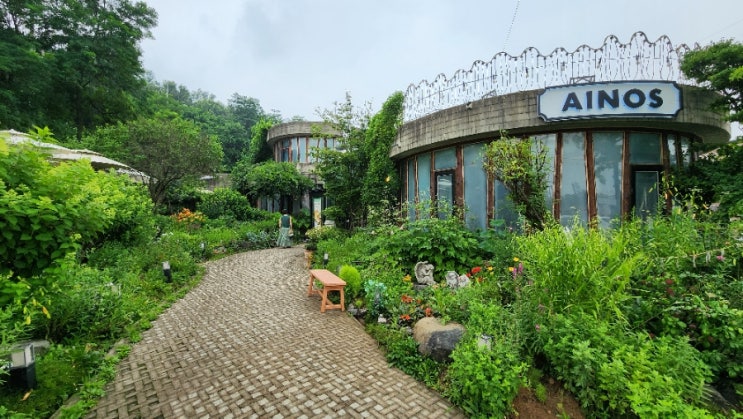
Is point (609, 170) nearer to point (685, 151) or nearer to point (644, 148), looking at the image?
point (644, 148)

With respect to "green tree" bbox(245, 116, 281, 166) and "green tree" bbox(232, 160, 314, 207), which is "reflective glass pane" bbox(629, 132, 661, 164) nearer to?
"green tree" bbox(232, 160, 314, 207)

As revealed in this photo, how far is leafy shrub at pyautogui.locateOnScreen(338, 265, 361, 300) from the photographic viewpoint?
6.32m

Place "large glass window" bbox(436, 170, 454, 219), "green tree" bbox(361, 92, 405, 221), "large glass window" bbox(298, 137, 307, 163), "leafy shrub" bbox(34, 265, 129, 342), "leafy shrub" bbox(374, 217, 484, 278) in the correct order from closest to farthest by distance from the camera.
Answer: "leafy shrub" bbox(34, 265, 129, 342) → "leafy shrub" bbox(374, 217, 484, 278) → "large glass window" bbox(436, 170, 454, 219) → "green tree" bbox(361, 92, 405, 221) → "large glass window" bbox(298, 137, 307, 163)

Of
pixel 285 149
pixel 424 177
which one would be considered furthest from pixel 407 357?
pixel 285 149

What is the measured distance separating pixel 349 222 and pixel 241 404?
380 inches

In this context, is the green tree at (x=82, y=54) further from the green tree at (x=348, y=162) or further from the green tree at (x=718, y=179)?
the green tree at (x=718, y=179)

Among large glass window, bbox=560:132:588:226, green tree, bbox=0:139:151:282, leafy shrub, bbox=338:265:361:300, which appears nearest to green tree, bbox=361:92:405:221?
leafy shrub, bbox=338:265:361:300

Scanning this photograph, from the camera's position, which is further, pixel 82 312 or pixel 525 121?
pixel 525 121

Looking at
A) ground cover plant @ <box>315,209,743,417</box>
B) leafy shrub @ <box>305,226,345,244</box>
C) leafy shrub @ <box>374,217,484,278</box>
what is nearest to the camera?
ground cover plant @ <box>315,209,743,417</box>

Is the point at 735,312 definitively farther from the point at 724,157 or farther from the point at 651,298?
the point at 724,157

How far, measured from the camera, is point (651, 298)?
12.5 ft

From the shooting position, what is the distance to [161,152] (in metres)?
13.4

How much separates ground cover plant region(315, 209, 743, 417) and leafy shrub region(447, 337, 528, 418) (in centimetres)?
1

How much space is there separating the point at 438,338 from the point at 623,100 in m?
6.61
